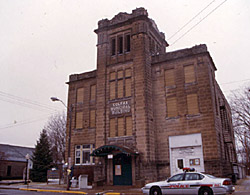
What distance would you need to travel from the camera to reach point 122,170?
2641 cm

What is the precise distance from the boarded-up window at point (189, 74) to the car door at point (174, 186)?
1330 cm

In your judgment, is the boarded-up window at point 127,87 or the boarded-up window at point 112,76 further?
the boarded-up window at point 112,76

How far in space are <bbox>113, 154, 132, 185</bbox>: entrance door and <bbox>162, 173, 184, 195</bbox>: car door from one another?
10.6 meters

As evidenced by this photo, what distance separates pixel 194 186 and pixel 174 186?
1205mm

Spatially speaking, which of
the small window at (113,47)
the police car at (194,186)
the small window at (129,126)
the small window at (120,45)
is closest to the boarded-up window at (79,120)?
the small window at (129,126)

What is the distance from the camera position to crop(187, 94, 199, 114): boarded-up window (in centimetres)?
2584

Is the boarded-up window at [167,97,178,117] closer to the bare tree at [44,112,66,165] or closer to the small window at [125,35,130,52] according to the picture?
the small window at [125,35,130,52]

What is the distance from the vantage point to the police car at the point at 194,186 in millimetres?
13938

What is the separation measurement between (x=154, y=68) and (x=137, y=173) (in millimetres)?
11404

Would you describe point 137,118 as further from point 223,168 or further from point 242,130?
point 242,130

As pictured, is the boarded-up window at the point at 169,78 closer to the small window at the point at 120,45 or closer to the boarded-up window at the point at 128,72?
the boarded-up window at the point at 128,72

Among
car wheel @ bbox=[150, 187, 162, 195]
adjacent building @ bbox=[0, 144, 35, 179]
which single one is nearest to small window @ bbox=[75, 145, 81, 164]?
car wheel @ bbox=[150, 187, 162, 195]

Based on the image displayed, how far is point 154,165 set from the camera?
2592 cm

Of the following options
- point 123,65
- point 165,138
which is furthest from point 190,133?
point 123,65
